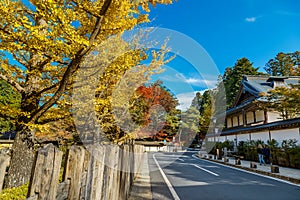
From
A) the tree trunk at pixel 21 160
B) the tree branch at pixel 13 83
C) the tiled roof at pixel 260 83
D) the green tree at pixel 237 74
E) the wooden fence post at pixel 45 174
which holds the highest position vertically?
the green tree at pixel 237 74

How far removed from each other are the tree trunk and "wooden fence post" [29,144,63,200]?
16.9 ft

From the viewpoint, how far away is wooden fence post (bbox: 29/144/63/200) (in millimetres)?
1133

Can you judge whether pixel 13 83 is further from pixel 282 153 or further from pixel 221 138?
pixel 221 138

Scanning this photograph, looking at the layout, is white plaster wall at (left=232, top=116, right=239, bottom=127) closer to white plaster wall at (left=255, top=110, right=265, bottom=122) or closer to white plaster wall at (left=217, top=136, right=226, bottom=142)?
white plaster wall at (left=217, top=136, right=226, bottom=142)

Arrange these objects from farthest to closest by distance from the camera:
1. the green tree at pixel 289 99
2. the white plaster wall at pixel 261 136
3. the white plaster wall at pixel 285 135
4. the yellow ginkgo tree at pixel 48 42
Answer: the white plaster wall at pixel 261 136
the green tree at pixel 289 99
the white plaster wall at pixel 285 135
the yellow ginkgo tree at pixel 48 42

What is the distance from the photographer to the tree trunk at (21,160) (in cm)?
530

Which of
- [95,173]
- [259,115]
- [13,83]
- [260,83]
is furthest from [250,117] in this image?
[95,173]

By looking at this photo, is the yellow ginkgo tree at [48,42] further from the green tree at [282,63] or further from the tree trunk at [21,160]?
the green tree at [282,63]

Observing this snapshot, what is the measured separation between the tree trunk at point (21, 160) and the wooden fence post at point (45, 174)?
516 cm

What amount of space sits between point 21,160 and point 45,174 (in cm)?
559

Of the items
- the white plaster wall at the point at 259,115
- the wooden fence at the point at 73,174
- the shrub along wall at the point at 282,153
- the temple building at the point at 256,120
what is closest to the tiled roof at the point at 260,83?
the temple building at the point at 256,120

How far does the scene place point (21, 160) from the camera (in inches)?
224

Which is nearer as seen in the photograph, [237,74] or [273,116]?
[273,116]

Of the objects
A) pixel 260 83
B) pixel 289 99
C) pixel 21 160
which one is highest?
pixel 260 83
